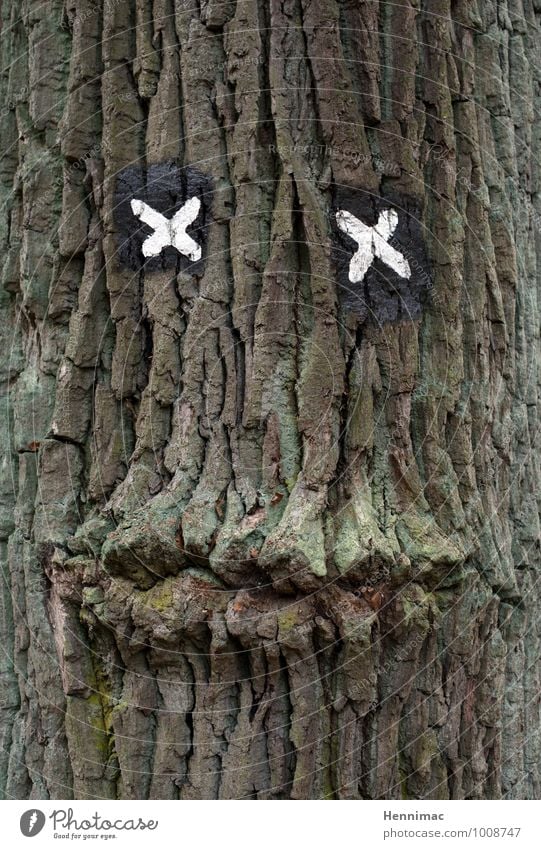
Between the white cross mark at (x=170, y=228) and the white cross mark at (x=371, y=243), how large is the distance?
36 cm

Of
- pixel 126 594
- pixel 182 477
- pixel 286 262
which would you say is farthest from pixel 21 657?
pixel 286 262

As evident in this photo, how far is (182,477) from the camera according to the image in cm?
219

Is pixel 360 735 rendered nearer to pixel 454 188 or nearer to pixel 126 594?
pixel 126 594

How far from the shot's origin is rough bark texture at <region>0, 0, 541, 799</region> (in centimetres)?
217

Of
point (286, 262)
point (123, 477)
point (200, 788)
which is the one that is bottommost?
point (200, 788)

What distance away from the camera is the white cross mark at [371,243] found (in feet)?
7.35

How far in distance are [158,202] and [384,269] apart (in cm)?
59

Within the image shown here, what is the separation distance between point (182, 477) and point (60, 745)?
0.82 metres
